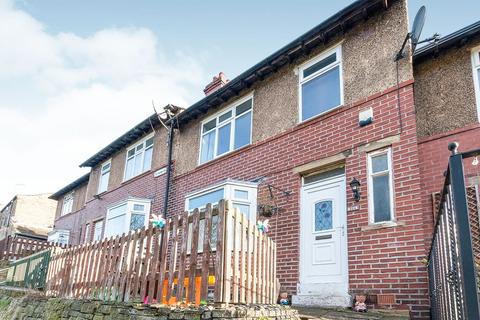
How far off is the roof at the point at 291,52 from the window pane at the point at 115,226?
11.9ft

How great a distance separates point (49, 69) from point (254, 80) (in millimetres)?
5882

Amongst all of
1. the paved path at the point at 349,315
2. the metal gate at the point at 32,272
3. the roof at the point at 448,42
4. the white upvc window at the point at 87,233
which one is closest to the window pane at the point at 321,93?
the roof at the point at 448,42

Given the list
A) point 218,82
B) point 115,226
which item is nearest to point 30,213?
point 115,226

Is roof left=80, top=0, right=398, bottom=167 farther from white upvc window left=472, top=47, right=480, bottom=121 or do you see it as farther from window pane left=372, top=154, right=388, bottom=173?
window pane left=372, top=154, right=388, bottom=173

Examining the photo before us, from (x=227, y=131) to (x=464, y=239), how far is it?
9428 mm

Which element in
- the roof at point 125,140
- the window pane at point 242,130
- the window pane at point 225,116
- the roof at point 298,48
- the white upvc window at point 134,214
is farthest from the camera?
the roof at point 125,140

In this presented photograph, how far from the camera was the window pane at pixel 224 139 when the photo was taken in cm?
1091

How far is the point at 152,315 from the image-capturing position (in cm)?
433

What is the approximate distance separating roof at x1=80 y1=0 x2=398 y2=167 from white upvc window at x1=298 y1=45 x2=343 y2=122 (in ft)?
1.15

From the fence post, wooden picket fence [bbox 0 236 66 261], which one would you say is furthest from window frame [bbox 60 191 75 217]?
the fence post

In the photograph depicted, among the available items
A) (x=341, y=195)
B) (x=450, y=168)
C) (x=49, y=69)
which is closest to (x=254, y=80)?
(x=341, y=195)

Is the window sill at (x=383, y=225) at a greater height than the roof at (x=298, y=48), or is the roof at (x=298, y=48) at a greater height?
the roof at (x=298, y=48)

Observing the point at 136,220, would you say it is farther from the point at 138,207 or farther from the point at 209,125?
the point at 209,125

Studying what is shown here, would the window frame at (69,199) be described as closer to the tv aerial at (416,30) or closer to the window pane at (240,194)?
the window pane at (240,194)
